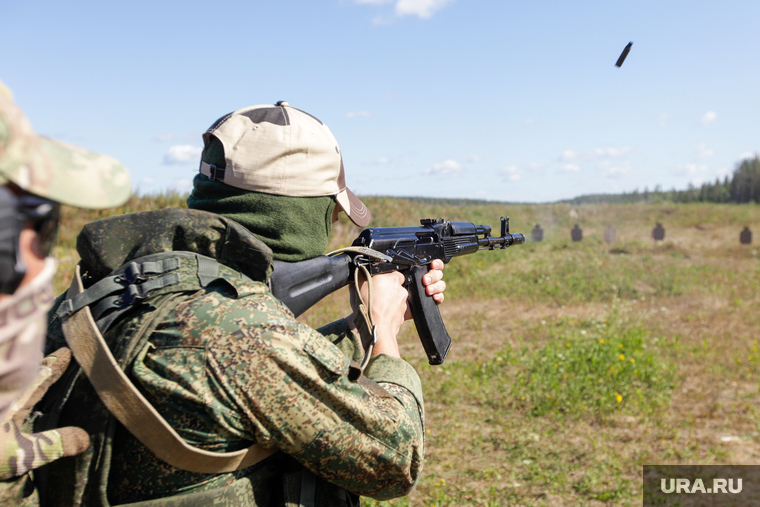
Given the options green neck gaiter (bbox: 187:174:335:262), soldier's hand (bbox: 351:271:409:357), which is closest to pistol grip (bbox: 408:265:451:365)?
soldier's hand (bbox: 351:271:409:357)

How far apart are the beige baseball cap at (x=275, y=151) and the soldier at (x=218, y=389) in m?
0.03

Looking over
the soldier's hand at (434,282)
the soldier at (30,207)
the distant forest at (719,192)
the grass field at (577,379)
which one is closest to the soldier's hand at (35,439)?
the soldier at (30,207)

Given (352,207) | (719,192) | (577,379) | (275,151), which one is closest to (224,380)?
(275,151)

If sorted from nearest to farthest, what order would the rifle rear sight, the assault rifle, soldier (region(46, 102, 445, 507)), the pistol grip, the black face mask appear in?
the black face mask → soldier (region(46, 102, 445, 507)) → the assault rifle → the rifle rear sight → the pistol grip

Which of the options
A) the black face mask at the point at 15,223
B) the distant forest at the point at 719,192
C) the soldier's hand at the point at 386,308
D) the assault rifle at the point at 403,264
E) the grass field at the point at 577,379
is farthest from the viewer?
the distant forest at the point at 719,192

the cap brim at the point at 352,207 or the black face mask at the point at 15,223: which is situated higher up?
the cap brim at the point at 352,207

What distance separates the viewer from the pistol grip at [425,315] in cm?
284

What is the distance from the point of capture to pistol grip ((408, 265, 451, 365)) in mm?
2838

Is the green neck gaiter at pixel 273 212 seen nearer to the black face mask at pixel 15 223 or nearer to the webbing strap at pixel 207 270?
the webbing strap at pixel 207 270

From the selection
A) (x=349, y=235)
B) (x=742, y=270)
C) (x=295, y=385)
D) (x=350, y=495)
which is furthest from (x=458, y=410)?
(x=742, y=270)

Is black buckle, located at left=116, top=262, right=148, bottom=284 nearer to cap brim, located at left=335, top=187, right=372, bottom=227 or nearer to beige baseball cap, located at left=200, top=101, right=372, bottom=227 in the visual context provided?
beige baseball cap, located at left=200, top=101, right=372, bottom=227

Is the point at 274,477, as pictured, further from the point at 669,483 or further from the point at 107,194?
the point at 669,483

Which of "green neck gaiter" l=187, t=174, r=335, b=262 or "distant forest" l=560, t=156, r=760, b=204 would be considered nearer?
"green neck gaiter" l=187, t=174, r=335, b=262

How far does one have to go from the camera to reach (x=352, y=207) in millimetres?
2027
